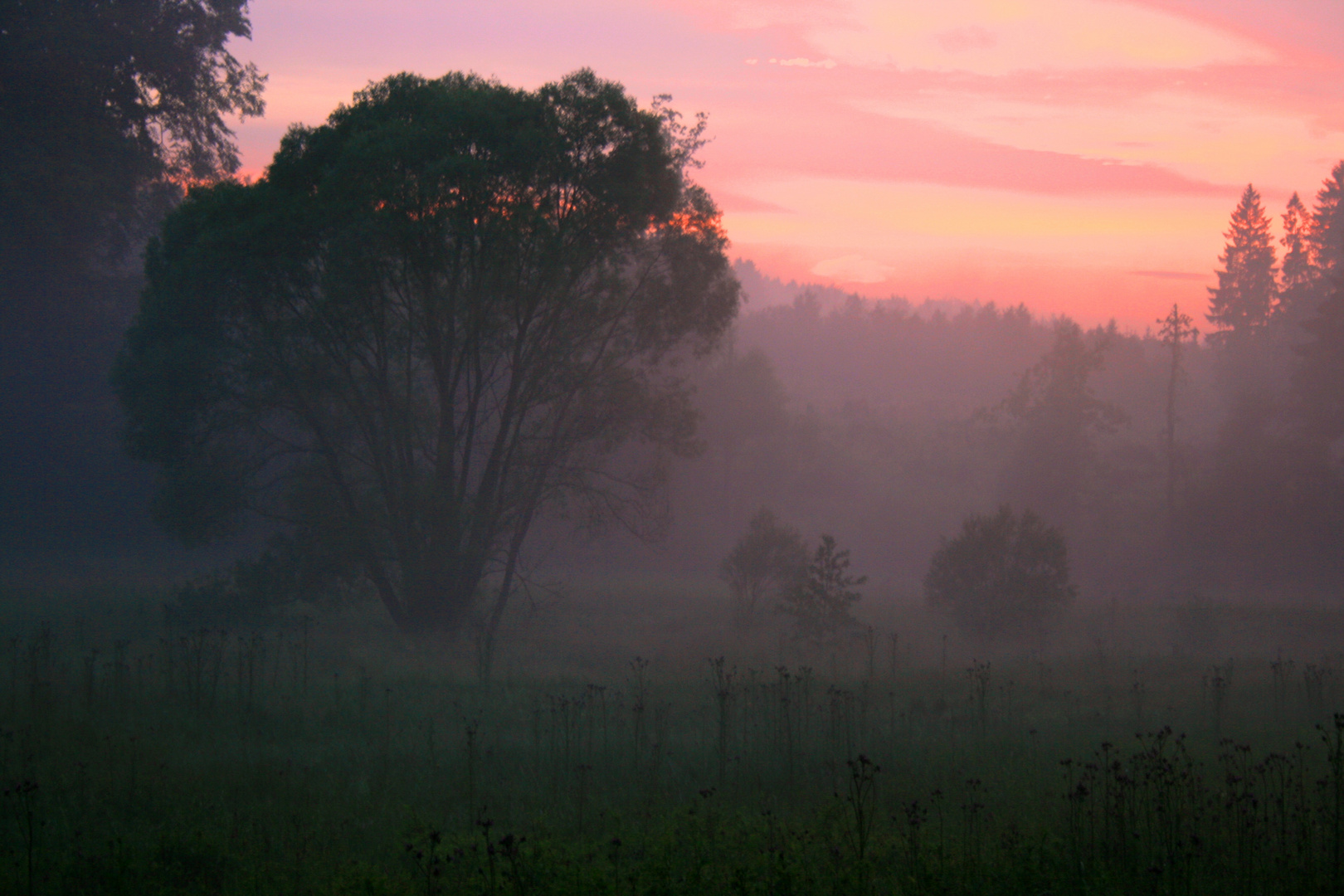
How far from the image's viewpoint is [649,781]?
884cm

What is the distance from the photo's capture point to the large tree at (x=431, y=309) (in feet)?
56.5

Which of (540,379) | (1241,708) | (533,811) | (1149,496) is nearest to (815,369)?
(1149,496)

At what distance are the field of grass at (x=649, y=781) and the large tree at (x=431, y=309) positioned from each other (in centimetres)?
395

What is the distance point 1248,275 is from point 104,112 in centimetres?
9259

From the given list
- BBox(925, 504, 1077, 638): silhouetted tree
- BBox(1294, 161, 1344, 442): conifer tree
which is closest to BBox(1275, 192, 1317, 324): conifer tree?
BBox(1294, 161, 1344, 442): conifer tree

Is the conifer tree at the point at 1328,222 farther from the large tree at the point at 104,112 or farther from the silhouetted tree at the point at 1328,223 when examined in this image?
the large tree at the point at 104,112

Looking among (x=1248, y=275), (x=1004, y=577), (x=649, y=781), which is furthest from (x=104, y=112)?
(x=1248, y=275)

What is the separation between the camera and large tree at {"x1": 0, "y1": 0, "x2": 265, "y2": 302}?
2528 cm

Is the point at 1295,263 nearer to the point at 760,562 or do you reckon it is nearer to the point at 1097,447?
the point at 1097,447

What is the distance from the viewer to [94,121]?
87.1 feet

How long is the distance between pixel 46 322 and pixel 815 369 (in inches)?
2635

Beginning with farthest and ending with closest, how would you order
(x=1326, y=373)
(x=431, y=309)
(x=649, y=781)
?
(x=1326, y=373) < (x=431, y=309) < (x=649, y=781)

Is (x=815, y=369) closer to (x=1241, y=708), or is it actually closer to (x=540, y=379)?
(x=540, y=379)

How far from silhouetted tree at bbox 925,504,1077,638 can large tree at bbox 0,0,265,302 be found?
27.6 meters
